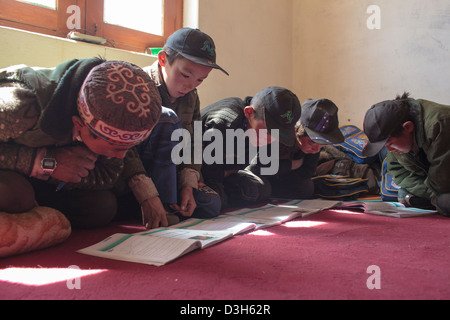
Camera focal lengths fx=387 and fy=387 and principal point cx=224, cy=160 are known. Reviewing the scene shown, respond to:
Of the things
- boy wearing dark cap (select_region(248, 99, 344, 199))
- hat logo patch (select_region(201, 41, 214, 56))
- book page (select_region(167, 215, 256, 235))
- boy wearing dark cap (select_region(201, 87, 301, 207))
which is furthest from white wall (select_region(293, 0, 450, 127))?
book page (select_region(167, 215, 256, 235))

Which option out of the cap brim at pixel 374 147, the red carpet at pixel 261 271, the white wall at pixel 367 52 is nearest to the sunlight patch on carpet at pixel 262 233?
the red carpet at pixel 261 271

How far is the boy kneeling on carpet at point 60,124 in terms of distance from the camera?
97 centimetres

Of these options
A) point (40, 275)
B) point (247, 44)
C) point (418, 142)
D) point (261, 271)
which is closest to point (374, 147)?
point (418, 142)

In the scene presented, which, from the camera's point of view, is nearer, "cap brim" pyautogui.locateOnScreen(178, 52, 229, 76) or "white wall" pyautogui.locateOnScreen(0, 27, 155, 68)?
"cap brim" pyautogui.locateOnScreen(178, 52, 229, 76)

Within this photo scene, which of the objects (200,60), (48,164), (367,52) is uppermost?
(367,52)

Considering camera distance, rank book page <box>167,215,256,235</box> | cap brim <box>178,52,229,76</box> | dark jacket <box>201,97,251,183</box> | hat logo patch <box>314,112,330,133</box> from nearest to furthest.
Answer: book page <box>167,215,256,235</box>
cap brim <box>178,52,229,76</box>
dark jacket <box>201,97,251,183</box>
hat logo patch <box>314,112,330,133</box>

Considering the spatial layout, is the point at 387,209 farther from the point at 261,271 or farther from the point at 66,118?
the point at 66,118

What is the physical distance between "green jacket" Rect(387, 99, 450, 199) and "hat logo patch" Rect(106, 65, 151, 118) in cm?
142

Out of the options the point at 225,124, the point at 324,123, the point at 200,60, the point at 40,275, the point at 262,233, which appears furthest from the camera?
the point at 324,123

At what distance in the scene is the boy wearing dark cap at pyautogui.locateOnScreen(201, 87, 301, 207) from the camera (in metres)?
1.78

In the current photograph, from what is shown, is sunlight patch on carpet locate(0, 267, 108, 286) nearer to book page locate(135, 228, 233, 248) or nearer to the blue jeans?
book page locate(135, 228, 233, 248)

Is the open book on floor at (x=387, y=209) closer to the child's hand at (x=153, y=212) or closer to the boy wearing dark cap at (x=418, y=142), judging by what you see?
the boy wearing dark cap at (x=418, y=142)

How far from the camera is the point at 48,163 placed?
1.14 m

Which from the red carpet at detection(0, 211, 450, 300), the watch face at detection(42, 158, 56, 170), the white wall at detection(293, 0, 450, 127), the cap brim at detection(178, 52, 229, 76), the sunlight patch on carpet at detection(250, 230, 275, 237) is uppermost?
the white wall at detection(293, 0, 450, 127)
